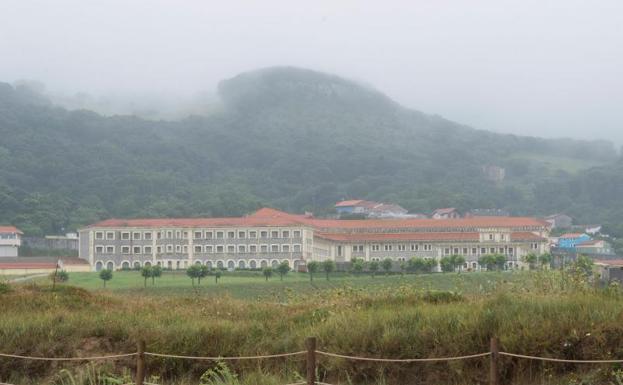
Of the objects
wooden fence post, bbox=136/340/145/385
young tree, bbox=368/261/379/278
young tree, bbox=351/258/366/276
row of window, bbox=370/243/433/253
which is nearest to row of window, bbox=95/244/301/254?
row of window, bbox=370/243/433/253

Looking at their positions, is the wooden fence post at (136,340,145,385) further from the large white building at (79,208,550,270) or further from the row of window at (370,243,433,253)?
the row of window at (370,243,433,253)

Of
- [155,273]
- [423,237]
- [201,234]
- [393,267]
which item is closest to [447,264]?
[393,267]

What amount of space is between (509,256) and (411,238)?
1023 centimetres

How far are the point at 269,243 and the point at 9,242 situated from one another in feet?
95.2

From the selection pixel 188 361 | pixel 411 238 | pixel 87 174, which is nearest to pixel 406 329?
pixel 188 361

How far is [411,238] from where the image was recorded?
104 meters

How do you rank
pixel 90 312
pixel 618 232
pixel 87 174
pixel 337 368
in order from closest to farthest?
pixel 337 368 → pixel 90 312 → pixel 618 232 → pixel 87 174

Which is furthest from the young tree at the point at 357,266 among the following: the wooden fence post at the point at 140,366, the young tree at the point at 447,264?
the wooden fence post at the point at 140,366

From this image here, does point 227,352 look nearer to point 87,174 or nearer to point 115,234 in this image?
point 115,234

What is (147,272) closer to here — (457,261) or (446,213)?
(457,261)

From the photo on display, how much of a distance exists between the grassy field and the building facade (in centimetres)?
9295

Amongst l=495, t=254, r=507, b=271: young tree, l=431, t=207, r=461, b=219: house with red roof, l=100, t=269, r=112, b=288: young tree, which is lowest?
l=100, t=269, r=112, b=288: young tree

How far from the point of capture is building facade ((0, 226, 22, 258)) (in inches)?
4171

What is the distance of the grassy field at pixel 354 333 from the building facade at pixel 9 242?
305ft
